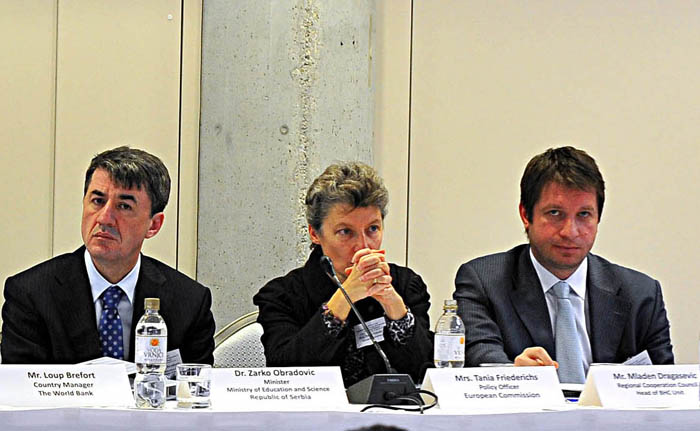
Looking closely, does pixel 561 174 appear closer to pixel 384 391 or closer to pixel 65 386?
pixel 384 391

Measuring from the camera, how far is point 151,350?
2014 mm

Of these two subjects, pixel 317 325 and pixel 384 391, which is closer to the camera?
pixel 384 391

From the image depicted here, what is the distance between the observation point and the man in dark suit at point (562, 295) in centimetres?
248

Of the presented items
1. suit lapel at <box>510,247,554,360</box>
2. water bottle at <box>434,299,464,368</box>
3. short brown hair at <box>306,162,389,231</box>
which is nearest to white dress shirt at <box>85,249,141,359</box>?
short brown hair at <box>306,162,389,231</box>

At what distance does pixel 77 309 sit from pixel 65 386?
571 mm

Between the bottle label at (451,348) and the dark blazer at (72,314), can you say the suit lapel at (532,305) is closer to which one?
the bottle label at (451,348)

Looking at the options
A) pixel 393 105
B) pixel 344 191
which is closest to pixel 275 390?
pixel 344 191

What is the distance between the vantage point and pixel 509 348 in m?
2.49

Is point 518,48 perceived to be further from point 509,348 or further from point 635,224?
point 509,348

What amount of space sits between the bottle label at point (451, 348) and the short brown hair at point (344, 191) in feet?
1.59

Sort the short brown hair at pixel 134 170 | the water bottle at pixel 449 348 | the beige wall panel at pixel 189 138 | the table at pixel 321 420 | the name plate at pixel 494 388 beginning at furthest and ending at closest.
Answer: the beige wall panel at pixel 189 138 → the short brown hair at pixel 134 170 → the water bottle at pixel 449 348 → the name plate at pixel 494 388 → the table at pixel 321 420

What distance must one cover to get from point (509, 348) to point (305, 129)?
140cm

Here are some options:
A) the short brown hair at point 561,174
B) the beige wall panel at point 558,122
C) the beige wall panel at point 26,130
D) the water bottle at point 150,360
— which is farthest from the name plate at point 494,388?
the beige wall panel at point 26,130

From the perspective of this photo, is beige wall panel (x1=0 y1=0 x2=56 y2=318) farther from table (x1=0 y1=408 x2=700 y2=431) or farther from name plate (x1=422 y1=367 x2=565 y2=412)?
name plate (x1=422 y1=367 x2=565 y2=412)
